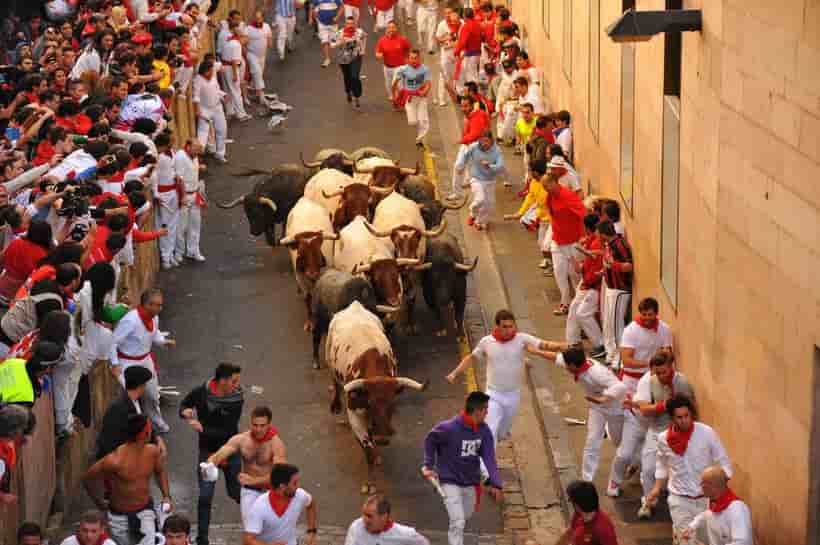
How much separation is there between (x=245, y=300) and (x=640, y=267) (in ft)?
18.8

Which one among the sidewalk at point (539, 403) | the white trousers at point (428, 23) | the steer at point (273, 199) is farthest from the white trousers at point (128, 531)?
the white trousers at point (428, 23)

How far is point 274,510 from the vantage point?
1373cm

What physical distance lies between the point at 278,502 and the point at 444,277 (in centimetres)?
721

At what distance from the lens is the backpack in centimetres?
1560

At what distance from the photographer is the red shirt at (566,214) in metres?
20.5

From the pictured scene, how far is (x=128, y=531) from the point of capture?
1441 centimetres

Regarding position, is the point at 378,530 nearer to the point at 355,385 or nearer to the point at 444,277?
the point at 355,385

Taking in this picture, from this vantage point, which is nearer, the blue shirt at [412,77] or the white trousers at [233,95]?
the blue shirt at [412,77]

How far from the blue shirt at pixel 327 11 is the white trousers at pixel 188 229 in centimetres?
1168

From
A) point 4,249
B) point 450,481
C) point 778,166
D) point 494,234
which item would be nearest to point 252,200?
point 494,234

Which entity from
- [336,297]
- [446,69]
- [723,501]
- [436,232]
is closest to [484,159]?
[436,232]

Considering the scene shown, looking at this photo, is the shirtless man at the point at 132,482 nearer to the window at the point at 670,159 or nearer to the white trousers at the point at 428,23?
the window at the point at 670,159

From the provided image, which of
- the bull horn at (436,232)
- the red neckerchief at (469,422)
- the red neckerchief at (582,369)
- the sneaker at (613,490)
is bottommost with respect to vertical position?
the sneaker at (613,490)

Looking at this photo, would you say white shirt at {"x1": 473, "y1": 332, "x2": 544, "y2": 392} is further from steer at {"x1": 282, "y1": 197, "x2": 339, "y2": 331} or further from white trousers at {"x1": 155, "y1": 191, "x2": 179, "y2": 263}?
white trousers at {"x1": 155, "y1": 191, "x2": 179, "y2": 263}
